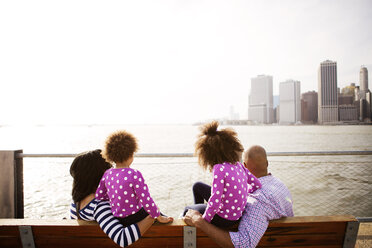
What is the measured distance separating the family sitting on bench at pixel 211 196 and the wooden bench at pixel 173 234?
6cm

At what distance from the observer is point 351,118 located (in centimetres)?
11394

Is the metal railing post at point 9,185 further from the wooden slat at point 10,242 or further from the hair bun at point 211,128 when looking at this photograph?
the hair bun at point 211,128

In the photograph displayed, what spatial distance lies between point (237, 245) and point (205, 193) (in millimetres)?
956

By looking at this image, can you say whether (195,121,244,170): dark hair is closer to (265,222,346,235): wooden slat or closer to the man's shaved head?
the man's shaved head

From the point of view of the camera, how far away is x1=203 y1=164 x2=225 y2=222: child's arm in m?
1.67

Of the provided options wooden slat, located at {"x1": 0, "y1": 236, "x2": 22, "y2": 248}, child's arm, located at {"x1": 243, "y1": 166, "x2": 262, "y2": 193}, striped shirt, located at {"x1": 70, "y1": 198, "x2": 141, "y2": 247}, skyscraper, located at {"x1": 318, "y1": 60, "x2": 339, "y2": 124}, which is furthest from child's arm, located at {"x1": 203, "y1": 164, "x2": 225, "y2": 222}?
skyscraper, located at {"x1": 318, "y1": 60, "x2": 339, "y2": 124}

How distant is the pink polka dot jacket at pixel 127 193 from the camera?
5.74 ft

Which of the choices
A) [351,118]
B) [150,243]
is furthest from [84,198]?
[351,118]

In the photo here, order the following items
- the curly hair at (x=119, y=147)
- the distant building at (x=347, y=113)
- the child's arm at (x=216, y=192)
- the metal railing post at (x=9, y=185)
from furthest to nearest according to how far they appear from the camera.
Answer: the distant building at (x=347, y=113) < the metal railing post at (x=9, y=185) < the curly hair at (x=119, y=147) < the child's arm at (x=216, y=192)

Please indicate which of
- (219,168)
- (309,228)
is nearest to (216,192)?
(219,168)

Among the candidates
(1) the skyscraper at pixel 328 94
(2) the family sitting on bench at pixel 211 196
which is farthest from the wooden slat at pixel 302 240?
(1) the skyscraper at pixel 328 94

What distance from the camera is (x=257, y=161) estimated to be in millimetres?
1984

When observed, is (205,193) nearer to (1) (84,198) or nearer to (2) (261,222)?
(2) (261,222)

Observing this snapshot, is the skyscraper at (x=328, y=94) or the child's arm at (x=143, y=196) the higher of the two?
the skyscraper at (x=328, y=94)
